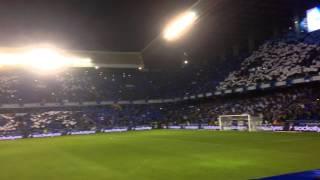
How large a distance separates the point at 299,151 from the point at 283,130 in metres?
17.8

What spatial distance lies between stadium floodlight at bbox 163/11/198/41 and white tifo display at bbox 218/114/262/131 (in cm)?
1716

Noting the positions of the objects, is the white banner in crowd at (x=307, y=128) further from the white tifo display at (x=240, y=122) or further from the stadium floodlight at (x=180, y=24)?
the stadium floodlight at (x=180, y=24)

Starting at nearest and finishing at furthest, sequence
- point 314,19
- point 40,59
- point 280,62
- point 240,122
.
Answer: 1. point 40,59
2. point 314,19
3. point 240,122
4. point 280,62

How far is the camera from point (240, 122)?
41438mm

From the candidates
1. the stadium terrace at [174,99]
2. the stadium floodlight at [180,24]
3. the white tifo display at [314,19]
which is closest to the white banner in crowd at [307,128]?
the stadium terrace at [174,99]

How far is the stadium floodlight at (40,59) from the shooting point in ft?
67.3

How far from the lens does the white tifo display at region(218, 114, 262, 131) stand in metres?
38.7

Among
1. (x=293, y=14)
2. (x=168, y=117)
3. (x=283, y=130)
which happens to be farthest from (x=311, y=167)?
(x=168, y=117)

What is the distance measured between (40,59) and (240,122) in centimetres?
2581

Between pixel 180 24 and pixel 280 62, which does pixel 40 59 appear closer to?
pixel 180 24

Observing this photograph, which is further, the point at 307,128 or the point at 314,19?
the point at 314,19

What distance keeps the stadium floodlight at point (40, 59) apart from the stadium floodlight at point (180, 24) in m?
5.30

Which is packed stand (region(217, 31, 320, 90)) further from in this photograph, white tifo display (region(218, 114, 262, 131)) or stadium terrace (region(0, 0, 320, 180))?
white tifo display (region(218, 114, 262, 131))

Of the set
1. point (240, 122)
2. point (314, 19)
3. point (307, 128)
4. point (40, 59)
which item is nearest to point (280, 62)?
point (314, 19)
